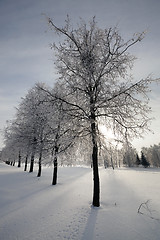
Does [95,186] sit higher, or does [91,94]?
[91,94]

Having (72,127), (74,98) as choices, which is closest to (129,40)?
(74,98)

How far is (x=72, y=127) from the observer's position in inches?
241

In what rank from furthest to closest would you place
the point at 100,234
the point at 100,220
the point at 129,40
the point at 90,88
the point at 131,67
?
the point at 90,88
the point at 131,67
the point at 129,40
the point at 100,220
the point at 100,234

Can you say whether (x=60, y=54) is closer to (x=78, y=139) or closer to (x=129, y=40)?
(x=129, y=40)

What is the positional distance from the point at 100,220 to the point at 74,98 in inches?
225

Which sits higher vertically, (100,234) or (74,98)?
(74,98)

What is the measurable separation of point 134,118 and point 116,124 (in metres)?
0.91

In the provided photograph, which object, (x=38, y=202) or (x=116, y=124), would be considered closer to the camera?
(x=116, y=124)

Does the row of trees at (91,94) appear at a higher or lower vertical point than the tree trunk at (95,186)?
higher

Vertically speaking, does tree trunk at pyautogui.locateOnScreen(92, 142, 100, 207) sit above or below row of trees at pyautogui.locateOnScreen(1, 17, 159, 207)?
below

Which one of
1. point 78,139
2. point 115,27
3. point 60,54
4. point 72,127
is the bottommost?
point 78,139

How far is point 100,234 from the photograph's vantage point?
384cm

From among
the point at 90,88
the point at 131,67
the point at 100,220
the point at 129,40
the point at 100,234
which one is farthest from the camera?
the point at 90,88

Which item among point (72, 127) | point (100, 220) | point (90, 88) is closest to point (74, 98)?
point (90, 88)
